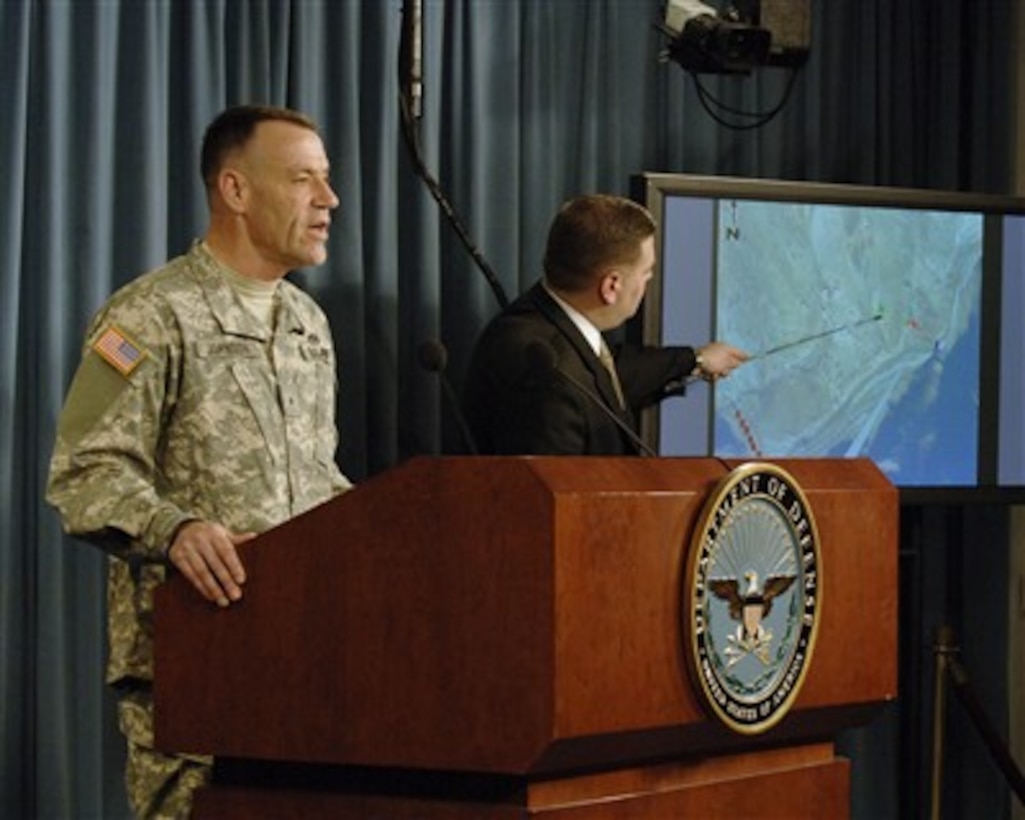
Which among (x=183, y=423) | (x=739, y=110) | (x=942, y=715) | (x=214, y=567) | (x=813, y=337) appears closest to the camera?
(x=214, y=567)

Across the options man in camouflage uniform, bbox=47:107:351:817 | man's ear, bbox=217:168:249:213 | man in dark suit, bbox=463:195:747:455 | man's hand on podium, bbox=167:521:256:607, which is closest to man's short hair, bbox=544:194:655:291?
man in dark suit, bbox=463:195:747:455

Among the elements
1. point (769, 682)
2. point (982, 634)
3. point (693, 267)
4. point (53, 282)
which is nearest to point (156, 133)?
point (53, 282)

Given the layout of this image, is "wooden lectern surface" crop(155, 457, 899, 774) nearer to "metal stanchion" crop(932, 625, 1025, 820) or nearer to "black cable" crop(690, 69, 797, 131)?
"metal stanchion" crop(932, 625, 1025, 820)

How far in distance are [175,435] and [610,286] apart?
3.77ft

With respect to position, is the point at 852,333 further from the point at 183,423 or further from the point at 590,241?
the point at 183,423

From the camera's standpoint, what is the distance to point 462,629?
2.07 metres

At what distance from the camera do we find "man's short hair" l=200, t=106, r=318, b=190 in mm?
3129

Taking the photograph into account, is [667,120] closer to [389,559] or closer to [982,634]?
[982,634]

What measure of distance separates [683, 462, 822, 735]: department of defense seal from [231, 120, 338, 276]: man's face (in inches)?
41.8

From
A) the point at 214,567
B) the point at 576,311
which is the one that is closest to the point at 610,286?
the point at 576,311

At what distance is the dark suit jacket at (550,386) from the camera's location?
328cm

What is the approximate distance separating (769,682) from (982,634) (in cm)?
313

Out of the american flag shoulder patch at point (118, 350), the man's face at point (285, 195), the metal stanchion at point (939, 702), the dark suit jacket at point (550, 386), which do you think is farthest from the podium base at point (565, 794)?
the metal stanchion at point (939, 702)

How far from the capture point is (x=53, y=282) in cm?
366
